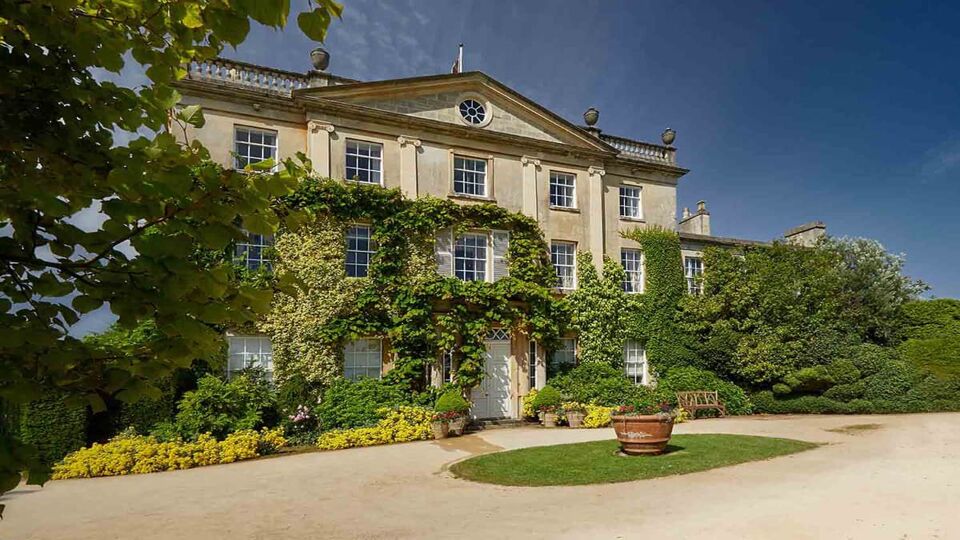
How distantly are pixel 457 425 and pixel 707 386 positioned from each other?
990cm

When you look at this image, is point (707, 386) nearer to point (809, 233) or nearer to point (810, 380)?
point (810, 380)

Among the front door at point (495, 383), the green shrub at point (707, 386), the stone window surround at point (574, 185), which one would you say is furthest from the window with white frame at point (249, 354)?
the green shrub at point (707, 386)

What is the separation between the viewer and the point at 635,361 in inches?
822

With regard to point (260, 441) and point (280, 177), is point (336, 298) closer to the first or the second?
point (260, 441)

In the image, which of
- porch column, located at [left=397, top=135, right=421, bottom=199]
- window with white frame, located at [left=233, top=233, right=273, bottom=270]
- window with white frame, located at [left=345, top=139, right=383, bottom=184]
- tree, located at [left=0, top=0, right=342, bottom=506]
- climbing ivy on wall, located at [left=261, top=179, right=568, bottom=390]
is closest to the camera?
tree, located at [left=0, top=0, right=342, bottom=506]

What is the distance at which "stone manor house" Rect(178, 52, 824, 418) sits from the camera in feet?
53.3

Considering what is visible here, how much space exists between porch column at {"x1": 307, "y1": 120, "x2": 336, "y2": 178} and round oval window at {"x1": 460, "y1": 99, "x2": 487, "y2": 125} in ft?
16.3

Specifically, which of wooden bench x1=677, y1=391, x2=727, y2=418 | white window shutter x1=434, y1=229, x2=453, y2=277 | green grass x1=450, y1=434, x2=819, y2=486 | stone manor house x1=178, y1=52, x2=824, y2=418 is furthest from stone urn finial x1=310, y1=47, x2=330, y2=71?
wooden bench x1=677, y1=391, x2=727, y2=418

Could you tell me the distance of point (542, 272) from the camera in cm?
1909

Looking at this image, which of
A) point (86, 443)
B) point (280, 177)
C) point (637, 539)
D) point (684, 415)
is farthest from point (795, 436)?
point (86, 443)

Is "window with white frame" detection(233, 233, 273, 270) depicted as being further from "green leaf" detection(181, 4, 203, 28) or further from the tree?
"green leaf" detection(181, 4, 203, 28)

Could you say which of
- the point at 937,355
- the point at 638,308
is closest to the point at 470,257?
the point at 638,308

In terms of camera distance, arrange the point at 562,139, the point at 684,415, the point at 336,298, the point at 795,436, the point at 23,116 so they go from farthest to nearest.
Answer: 1. the point at 562,139
2. the point at 684,415
3. the point at 336,298
4. the point at 795,436
5. the point at 23,116

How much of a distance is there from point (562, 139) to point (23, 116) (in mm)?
20003
